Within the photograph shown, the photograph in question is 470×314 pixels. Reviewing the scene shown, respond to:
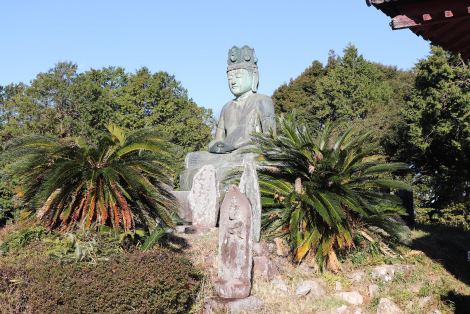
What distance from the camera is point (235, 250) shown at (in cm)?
653

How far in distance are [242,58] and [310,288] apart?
25.3 ft

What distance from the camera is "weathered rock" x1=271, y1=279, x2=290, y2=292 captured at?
7.04 meters

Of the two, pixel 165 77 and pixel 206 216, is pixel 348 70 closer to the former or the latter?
pixel 165 77

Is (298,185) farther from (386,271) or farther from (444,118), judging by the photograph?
(444,118)

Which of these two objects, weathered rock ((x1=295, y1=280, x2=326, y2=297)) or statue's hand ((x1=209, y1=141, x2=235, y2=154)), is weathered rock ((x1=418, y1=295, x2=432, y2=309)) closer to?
weathered rock ((x1=295, y1=280, x2=326, y2=297))

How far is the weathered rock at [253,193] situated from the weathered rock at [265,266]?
1.57 feet

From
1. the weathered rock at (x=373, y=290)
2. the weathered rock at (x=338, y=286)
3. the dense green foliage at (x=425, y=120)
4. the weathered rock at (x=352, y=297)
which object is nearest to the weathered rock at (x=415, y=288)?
the weathered rock at (x=373, y=290)

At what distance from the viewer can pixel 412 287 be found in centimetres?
752

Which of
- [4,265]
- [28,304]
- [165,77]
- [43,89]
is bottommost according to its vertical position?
[28,304]

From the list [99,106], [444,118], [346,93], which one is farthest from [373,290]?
[346,93]

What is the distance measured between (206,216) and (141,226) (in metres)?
2.61

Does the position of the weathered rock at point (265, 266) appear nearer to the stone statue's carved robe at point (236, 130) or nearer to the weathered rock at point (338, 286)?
the weathered rock at point (338, 286)

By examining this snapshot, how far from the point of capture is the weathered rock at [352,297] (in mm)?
7081

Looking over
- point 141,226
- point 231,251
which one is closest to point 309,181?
point 231,251
